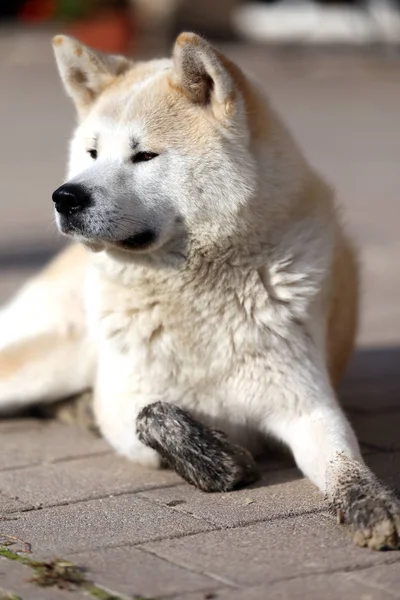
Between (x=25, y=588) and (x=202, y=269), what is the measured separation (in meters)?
1.62

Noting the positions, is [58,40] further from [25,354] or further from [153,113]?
[25,354]

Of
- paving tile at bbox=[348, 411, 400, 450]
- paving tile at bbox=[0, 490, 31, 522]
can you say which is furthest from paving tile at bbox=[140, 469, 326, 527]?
paving tile at bbox=[348, 411, 400, 450]

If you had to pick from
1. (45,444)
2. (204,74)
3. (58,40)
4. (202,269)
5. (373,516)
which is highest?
(58,40)

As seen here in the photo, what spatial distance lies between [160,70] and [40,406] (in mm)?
1724

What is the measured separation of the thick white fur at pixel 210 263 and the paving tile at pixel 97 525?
1.71ft

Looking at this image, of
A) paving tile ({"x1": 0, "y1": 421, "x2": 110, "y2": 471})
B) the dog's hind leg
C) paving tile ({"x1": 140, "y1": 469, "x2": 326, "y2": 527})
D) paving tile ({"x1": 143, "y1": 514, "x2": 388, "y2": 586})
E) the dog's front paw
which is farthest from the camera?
the dog's hind leg

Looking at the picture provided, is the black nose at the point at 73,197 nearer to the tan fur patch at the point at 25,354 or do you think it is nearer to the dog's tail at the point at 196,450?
the dog's tail at the point at 196,450

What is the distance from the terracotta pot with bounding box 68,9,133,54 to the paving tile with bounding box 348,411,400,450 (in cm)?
1638

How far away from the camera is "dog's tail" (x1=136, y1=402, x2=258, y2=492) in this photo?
4152 mm

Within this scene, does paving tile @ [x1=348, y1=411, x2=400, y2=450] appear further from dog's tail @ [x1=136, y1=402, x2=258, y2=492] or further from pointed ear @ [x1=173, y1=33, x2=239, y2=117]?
pointed ear @ [x1=173, y1=33, x2=239, y2=117]

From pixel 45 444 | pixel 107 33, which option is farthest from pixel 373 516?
pixel 107 33

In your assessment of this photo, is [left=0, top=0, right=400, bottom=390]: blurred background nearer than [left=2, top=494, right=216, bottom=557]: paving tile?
No

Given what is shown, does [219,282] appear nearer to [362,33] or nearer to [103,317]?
[103,317]

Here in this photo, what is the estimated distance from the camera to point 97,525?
12.5 feet
